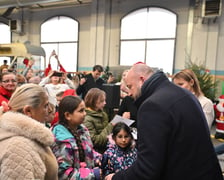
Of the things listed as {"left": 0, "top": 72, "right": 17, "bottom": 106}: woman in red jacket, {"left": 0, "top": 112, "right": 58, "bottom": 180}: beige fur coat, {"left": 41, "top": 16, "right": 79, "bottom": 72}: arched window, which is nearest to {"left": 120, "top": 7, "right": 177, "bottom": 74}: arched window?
{"left": 41, "top": 16, "right": 79, "bottom": 72}: arched window

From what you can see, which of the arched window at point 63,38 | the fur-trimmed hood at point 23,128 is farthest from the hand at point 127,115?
the arched window at point 63,38

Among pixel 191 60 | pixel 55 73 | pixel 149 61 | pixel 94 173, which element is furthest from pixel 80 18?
pixel 94 173

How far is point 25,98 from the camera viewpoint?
43.1 inches

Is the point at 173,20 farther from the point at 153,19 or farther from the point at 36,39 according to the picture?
the point at 36,39

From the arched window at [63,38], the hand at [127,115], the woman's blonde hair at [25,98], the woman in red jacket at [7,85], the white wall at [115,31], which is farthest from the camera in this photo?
the arched window at [63,38]

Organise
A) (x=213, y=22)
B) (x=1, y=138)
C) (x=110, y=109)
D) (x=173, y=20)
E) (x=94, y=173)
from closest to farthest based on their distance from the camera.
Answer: (x=1, y=138)
(x=94, y=173)
(x=110, y=109)
(x=213, y=22)
(x=173, y=20)

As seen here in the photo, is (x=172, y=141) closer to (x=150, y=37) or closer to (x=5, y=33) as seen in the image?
(x=150, y=37)

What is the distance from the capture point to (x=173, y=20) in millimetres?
7508

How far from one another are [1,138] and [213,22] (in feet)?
24.1

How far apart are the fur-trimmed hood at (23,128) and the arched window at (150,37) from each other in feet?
22.7

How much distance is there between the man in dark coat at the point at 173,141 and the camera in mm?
976

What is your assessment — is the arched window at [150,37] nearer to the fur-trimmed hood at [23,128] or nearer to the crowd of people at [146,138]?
the crowd of people at [146,138]

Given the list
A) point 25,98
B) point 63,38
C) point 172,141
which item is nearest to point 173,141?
point 172,141

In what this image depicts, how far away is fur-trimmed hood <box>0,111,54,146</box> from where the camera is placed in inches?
37.4
